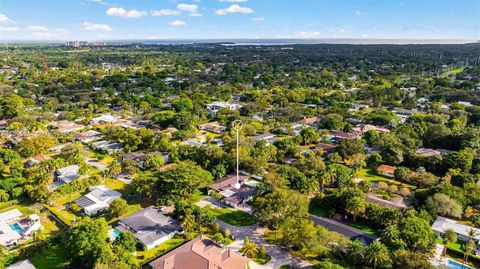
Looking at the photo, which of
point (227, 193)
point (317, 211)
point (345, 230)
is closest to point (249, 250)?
point (345, 230)

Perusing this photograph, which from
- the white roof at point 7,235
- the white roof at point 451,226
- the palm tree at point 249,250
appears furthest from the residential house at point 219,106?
the white roof at point 451,226

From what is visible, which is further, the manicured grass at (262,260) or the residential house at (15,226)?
the residential house at (15,226)

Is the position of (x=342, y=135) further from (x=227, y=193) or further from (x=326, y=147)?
(x=227, y=193)

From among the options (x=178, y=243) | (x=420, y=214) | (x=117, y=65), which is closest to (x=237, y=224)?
(x=178, y=243)

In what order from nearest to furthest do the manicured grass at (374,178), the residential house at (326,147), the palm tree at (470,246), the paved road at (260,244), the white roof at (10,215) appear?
the palm tree at (470,246)
the paved road at (260,244)
the white roof at (10,215)
the manicured grass at (374,178)
the residential house at (326,147)

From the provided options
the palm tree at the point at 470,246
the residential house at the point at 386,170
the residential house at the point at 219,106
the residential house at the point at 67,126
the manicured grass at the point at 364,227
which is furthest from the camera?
the residential house at the point at 219,106

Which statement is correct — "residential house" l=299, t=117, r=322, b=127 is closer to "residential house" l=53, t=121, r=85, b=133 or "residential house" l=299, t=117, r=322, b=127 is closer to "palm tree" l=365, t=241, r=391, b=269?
"palm tree" l=365, t=241, r=391, b=269

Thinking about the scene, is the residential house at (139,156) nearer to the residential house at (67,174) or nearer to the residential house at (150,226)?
the residential house at (67,174)
